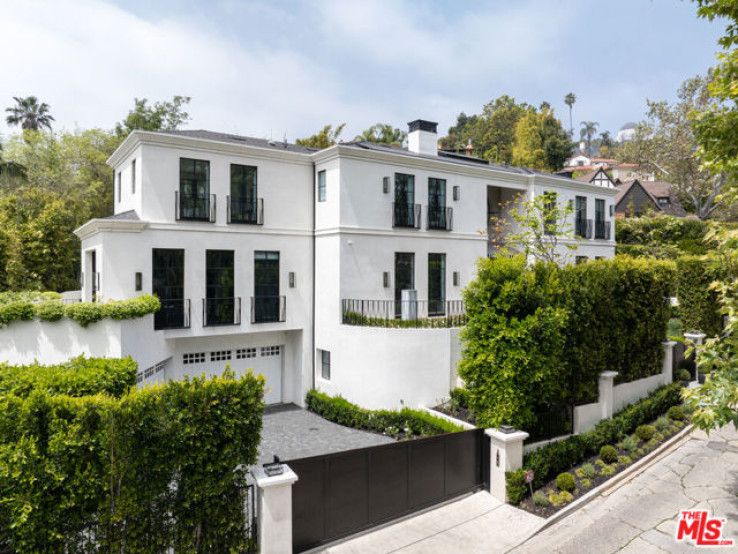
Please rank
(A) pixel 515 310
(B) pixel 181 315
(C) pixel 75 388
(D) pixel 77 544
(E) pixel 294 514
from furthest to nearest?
(B) pixel 181 315
(A) pixel 515 310
(E) pixel 294 514
(C) pixel 75 388
(D) pixel 77 544

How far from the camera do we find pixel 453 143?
222ft

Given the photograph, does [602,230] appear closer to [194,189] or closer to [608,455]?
[608,455]

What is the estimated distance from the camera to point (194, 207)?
15820 mm

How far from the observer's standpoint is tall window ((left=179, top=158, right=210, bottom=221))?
15664mm

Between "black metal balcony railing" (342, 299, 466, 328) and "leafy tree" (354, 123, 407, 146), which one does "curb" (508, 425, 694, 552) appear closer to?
"black metal balcony railing" (342, 299, 466, 328)

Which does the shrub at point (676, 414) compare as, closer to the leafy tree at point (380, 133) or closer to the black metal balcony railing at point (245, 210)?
the black metal balcony railing at point (245, 210)

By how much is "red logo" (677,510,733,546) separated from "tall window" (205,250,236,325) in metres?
13.8

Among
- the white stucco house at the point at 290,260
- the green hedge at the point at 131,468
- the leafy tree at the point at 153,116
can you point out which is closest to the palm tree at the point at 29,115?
the leafy tree at the point at 153,116

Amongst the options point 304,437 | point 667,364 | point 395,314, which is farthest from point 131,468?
point 667,364

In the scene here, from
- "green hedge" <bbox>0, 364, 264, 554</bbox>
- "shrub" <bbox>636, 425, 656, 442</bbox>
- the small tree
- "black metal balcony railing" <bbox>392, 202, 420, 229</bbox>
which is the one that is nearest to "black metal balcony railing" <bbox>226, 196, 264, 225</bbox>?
"black metal balcony railing" <bbox>392, 202, 420, 229</bbox>

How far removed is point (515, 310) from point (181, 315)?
10.9 m

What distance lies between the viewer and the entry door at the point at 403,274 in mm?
18500

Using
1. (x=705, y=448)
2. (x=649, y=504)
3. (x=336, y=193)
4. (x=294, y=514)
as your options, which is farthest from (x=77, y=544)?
(x=705, y=448)

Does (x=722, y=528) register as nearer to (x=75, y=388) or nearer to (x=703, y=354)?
(x=703, y=354)
